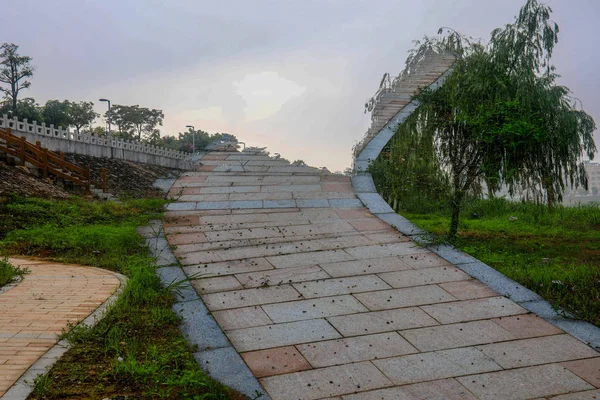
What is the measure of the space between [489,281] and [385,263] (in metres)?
1.63

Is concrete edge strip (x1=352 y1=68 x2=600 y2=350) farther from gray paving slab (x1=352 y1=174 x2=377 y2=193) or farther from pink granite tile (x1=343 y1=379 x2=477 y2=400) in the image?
pink granite tile (x1=343 y1=379 x2=477 y2=400)

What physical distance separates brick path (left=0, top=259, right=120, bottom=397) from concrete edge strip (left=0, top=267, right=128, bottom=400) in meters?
0.05

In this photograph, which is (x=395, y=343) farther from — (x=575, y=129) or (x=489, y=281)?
(x=575, y=129)

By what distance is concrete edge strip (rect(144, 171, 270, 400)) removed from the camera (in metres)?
5.16

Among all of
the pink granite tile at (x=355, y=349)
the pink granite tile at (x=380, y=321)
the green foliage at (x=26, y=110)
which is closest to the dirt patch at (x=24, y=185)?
the pink granite tile at (x=380, y=321)

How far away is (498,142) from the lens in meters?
10.8

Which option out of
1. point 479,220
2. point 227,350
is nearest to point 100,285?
point 227,350

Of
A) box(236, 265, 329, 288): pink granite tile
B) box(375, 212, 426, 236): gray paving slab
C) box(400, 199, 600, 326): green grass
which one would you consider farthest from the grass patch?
Result: box(400, 199, 600, 326): green grass

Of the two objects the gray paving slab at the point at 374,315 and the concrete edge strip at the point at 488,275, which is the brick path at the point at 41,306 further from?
the concrete edge strip at the point at 488,275

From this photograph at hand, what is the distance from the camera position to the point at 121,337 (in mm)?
5711

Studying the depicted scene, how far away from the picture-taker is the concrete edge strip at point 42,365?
436 centimetres

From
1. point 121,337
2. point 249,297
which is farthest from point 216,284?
point 121,337

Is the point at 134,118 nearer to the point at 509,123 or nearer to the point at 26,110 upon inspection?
the point at 26,110

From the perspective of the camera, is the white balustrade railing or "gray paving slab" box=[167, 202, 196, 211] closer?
"gray paving slab" box=[167, 202, 196, 211]
